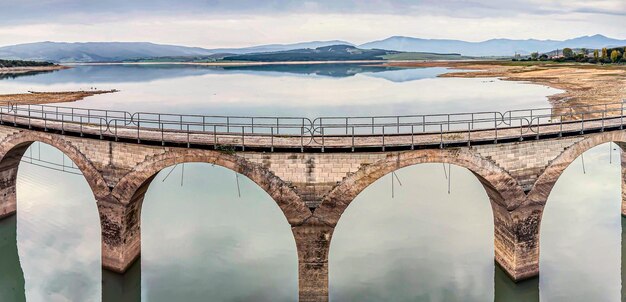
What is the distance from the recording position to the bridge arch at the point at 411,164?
2066 cm

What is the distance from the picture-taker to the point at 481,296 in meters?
24.1

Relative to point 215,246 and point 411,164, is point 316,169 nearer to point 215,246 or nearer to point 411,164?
point 411,164

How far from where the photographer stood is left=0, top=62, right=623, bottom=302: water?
24.3 m

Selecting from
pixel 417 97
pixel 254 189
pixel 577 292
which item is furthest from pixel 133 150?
pixel 417 97

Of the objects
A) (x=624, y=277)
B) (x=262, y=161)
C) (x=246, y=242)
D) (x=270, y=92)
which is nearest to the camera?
(x=262, y=161)

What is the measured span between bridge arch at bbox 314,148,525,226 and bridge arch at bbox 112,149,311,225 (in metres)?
0.99

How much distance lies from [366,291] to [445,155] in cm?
754

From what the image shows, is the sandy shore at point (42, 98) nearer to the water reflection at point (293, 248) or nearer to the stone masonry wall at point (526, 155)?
the water reflection at point (293, 248)

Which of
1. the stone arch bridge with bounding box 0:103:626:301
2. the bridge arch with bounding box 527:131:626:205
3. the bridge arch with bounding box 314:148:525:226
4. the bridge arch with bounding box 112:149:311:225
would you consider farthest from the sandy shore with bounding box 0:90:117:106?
the bridge arch with bounding box 527:131:626:205

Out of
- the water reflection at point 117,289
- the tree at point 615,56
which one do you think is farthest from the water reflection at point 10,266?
the tree at point 615,56

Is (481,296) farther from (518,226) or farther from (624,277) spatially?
(624,277)

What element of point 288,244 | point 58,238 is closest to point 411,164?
point 288,244

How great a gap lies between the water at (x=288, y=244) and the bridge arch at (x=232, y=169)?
16.0 ft

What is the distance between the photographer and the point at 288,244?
28500 mm
